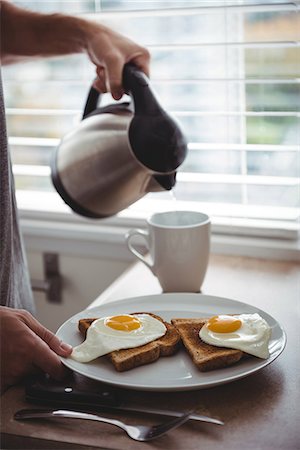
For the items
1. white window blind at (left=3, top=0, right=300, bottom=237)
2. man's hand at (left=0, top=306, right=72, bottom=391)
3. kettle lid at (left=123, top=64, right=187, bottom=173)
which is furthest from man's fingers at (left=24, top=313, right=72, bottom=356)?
white window blind at (left=3, top=0, right=300, bottom=237)

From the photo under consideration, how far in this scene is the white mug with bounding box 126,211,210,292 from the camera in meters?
1.24

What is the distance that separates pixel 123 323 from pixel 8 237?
1.10ft

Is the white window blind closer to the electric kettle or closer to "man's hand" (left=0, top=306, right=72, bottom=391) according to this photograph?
the electric kettle

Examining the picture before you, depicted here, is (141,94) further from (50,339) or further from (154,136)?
(50,339)

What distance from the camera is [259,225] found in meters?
1.56

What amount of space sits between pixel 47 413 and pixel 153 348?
6.2 inches

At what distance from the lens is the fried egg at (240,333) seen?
93 cm

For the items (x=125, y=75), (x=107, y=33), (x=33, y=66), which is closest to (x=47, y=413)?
(x=125, y=75)

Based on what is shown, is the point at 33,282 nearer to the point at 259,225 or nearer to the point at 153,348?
the point at 259,225

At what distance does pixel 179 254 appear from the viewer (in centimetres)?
125

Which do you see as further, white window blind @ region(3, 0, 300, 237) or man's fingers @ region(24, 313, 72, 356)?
white window blind @ region(3, 0, 300, 237)

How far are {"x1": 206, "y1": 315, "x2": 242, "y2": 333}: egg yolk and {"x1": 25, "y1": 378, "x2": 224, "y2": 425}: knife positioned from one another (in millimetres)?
137

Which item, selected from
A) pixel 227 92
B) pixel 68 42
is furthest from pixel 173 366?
pixel 227 92

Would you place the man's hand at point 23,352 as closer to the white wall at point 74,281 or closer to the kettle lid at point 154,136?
the kettle lid at point 154,136
